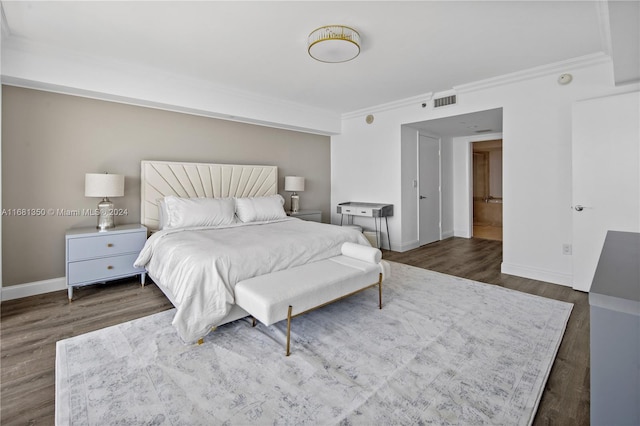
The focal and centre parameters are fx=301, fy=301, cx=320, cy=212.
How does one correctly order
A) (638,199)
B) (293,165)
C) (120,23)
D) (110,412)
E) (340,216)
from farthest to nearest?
(340,216)
(293,165)
(638,199)
(120,23)
(110,412)

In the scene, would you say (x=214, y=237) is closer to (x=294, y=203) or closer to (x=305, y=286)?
(x=305, y=286)

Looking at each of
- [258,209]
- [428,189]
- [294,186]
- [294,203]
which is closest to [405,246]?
[428,189]

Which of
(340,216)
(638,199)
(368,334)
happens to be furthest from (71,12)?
(638,199)

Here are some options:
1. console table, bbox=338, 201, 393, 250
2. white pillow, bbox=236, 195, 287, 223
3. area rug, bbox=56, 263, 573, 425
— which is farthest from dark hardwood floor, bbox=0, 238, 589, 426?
white pillow, bbox=236, 195, 287, 223

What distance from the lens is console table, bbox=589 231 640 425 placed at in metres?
0.67

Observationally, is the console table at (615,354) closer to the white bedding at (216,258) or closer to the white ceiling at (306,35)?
the white bedding at (216,258)

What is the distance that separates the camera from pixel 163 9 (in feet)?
7.85

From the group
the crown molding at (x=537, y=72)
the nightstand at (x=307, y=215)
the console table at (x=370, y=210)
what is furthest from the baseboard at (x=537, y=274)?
the nightstand at (x=307, y=215)

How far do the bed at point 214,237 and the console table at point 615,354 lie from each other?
6.75 ft

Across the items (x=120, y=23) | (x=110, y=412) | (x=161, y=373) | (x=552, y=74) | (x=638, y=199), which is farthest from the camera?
(x=552, y=74)

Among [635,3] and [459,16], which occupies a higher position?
[459,16]

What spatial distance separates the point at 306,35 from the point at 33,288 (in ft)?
12.6

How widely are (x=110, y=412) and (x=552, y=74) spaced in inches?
197

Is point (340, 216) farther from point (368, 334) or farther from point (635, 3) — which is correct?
point (635, 3)
